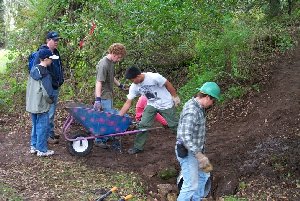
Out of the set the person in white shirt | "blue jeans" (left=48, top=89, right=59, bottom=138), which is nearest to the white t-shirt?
the person in white shirt

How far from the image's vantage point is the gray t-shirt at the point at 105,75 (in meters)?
6.89

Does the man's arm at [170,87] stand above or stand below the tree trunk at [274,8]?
below

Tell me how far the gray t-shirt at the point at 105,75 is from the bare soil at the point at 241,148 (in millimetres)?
1017

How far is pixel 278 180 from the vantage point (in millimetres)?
5738

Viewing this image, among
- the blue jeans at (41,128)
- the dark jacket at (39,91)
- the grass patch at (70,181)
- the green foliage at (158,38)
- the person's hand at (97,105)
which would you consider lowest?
the grass patch at (70,181)

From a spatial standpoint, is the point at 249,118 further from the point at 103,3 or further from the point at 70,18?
the point at 70,18

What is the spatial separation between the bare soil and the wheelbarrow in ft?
0.62

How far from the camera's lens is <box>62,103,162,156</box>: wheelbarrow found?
21.2ft

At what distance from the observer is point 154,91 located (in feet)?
21.8

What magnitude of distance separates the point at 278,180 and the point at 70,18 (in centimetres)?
692

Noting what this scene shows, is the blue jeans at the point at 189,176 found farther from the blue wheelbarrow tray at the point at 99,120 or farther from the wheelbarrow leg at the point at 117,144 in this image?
the wheelbarrow leg at the point at 117,144

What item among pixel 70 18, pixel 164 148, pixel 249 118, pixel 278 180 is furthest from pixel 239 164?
pixel 70 18

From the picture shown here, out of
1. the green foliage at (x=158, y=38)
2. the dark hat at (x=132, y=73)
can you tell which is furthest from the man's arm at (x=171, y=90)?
the green foliage at (x=158, y=38)

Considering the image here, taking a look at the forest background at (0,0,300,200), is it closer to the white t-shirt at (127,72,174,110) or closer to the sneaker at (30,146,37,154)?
the white t-shirt at (127,72,174,110)
